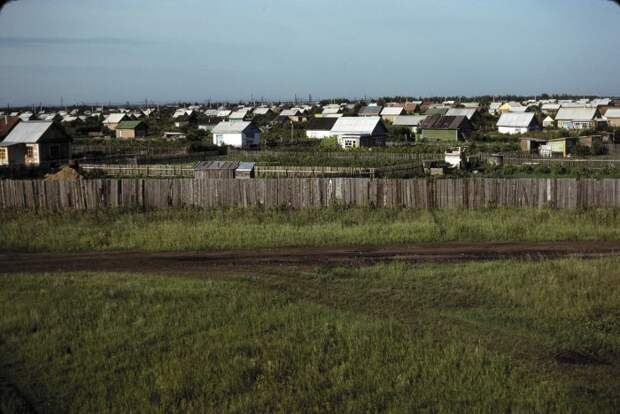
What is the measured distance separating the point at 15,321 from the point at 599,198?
67.5 ft

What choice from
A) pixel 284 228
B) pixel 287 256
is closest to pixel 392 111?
pixel 284 228

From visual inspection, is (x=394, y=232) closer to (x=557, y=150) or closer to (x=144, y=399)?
(x=144, y=399)

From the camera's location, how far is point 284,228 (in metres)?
22.2

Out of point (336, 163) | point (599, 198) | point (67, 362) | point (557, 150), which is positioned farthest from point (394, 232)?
point (557, 150)

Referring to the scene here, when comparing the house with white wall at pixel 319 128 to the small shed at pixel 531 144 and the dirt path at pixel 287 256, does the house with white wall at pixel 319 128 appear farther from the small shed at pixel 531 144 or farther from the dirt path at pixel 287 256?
the dirt path at pixel 287 256

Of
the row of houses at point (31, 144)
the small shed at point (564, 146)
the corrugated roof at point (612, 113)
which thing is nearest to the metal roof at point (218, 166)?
the row of houses at point (31, 144)

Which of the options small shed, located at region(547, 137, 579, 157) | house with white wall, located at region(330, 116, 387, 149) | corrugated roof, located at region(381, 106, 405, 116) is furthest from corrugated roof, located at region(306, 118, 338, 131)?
corrugated roof, located at region(381, 106, 405, 116)

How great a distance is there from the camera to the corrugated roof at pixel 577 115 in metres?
102

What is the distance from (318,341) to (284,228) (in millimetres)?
11329

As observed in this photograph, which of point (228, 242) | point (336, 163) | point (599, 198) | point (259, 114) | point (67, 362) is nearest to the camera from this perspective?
point (67, 362)

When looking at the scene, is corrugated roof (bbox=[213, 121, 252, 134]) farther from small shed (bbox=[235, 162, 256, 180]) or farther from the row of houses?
small shed (bbox=[235, 162, 256, 180])

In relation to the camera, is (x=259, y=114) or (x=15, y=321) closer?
(x=15, y=321)

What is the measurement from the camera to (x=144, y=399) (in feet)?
28.3

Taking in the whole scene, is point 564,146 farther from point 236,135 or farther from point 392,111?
point 392,111
